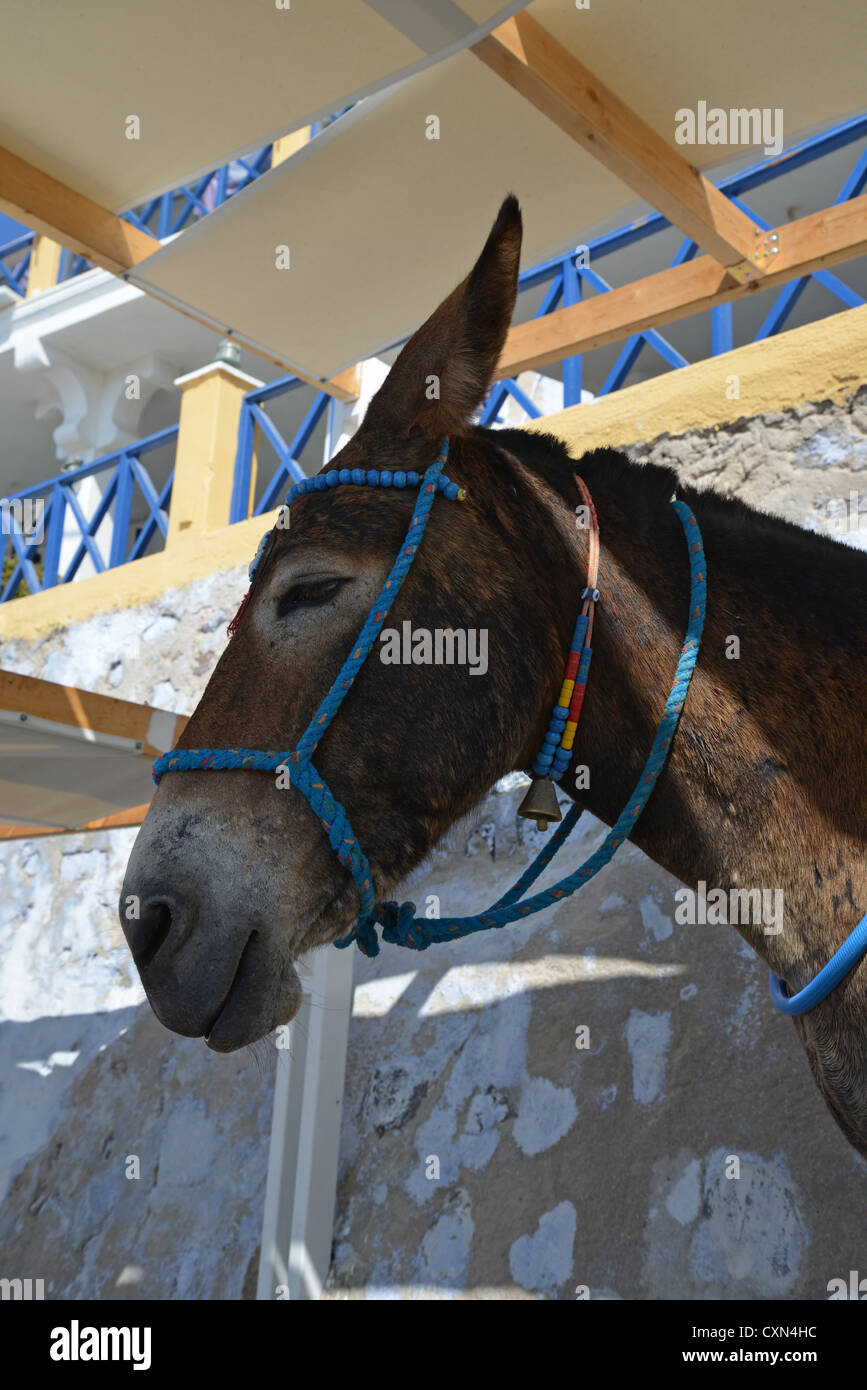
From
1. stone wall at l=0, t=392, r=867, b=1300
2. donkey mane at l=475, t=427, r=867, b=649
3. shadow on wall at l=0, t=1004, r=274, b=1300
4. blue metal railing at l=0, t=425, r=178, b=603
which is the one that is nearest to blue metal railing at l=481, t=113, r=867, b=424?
stone wall at l=0, t=392, r=867, b=1300

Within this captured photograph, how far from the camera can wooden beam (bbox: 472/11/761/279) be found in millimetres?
2684

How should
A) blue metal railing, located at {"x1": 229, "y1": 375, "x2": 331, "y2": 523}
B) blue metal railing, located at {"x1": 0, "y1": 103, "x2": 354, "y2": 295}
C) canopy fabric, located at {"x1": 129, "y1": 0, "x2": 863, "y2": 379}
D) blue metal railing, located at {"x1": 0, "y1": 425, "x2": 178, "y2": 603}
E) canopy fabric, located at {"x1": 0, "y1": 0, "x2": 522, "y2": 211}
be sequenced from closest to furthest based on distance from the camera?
canopy fabric, located at {"x1": 0, "y1": 0, "x2": 522, "y2": 211}, canopy fabric, located at {"x1": 129, "y1": 0, "x2": 863, "y2": 379}, blue metal railing, located at {"x1": 229, "y1": 375, "x2": 331, "y2": 523}, blue metal railing, located at {"x1": 0, "y1": 425, "x2": 178, "y2": 603}, blue metal railing, located at {"x1": 0, "y1": 103, "x2": 354, "y2": 295}

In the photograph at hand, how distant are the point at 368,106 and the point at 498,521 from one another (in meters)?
1.85

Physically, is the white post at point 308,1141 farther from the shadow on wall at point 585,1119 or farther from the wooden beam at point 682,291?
the wooden beam at point 682,291

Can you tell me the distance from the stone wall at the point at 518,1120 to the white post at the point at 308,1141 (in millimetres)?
98

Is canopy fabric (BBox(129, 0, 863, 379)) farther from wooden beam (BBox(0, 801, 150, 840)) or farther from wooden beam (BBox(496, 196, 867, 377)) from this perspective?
wooden beam (BBox(0, 801, 150, 840))

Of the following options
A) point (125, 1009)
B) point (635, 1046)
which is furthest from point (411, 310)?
point (125, 1009)

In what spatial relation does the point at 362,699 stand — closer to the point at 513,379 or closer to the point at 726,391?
the point at 726,391

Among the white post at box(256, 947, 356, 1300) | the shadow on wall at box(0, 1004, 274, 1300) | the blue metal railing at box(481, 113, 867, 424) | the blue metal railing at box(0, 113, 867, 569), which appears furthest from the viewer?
the blue metal railing at box(0, 113, 867, 569)

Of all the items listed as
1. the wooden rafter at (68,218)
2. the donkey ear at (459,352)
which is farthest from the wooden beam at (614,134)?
the wooden rafter at (68,218)

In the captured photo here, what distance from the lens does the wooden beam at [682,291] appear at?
3.29 meters

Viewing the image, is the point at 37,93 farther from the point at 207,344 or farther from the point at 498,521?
the point at 207,344

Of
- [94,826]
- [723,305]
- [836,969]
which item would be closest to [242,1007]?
[836,969]

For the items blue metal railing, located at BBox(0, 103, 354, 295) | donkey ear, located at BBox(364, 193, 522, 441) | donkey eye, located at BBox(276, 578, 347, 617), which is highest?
blue metal railing, located at BBox(0, 103, 354, 295)
